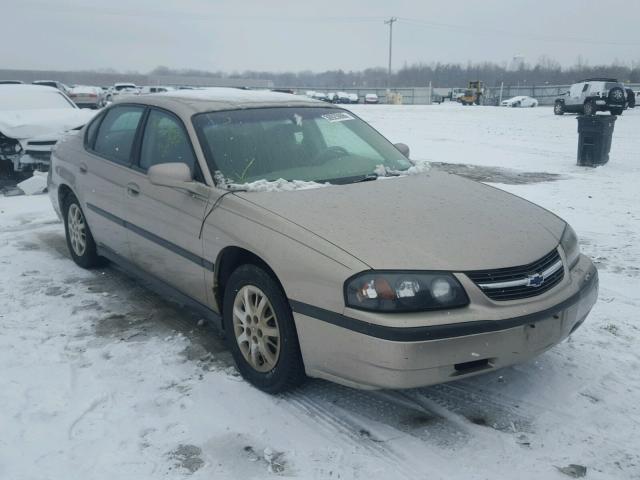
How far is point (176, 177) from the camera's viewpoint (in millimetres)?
3562

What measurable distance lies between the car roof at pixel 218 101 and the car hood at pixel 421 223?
98cm

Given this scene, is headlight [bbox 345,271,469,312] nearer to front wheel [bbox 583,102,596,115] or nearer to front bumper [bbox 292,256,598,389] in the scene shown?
front bumper [bbox 292,256,598,389]

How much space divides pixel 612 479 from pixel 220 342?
2.39m

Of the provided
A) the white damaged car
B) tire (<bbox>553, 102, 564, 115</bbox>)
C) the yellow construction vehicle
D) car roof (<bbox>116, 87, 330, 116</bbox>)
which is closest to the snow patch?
car roof (<bbox>116, 87, 330, 116</bbox>)

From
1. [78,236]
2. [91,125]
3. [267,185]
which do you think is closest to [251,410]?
[267,185]

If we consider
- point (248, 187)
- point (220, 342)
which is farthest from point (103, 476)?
point (248, 187)

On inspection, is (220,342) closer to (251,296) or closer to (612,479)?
(251,296)

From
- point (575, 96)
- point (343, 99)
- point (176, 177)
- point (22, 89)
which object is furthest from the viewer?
point (343, 99)

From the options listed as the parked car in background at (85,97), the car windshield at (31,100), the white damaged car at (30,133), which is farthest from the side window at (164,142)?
the parked car in background at (85,97)

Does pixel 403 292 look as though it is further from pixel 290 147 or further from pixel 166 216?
pixel 166 216

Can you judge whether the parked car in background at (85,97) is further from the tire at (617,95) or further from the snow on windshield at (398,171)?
the snow on windshield at (398,171)

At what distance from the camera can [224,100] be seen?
4211 mm

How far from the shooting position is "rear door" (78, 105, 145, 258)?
4.46 m

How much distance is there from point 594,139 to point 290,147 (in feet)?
31.1
